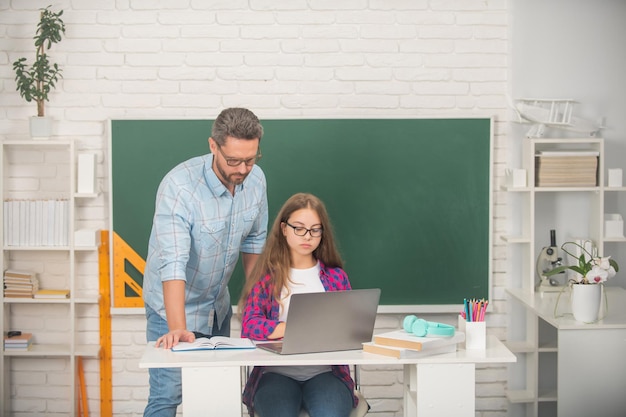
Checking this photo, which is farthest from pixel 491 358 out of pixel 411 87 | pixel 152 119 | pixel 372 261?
pixel 152 119

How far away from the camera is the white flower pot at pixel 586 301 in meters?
3.42

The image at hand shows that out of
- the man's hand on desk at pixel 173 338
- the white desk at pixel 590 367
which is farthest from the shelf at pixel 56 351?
the white desk at pixel 590 367

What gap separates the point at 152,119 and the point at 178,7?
0.56m

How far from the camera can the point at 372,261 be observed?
13.5ft

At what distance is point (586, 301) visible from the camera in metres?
3.42

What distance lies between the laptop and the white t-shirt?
17 centimetres

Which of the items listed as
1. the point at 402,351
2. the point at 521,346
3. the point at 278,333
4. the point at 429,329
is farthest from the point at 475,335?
the point at 521,346

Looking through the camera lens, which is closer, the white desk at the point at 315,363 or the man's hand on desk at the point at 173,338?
the white desk at the point at 315,363

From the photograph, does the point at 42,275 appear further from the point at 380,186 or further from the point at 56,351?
the point at 380,186

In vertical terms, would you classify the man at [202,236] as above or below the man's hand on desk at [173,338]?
above

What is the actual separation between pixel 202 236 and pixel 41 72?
1408 mm

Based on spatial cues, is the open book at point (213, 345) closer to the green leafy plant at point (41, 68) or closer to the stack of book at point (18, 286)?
the stack of book at point (18, 286)

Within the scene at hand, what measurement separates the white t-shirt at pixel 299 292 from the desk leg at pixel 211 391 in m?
0.32

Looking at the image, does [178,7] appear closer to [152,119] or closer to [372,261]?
[152,119]
